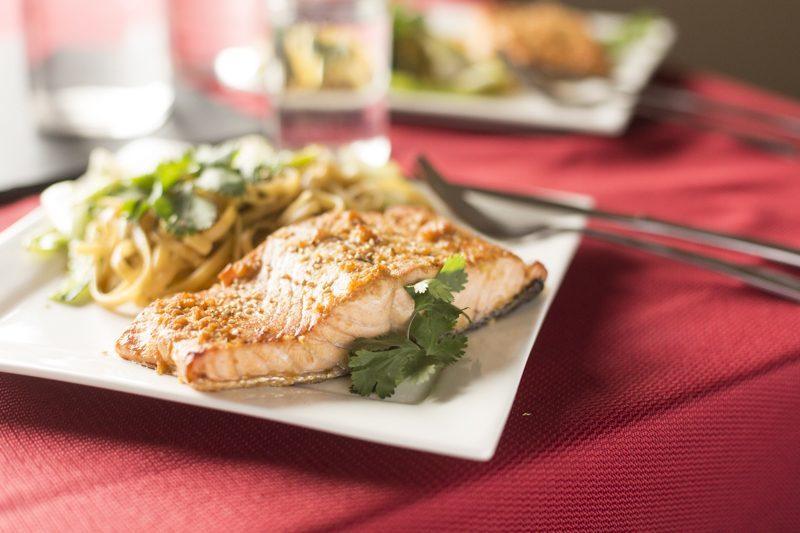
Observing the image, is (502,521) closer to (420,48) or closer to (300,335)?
(300,335)

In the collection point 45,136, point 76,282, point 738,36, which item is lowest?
point 738,36

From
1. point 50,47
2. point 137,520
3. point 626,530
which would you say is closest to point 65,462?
point 137,520

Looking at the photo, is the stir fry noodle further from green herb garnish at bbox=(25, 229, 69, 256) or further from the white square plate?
the white square plate

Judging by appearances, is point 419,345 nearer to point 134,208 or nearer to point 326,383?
point 326,383

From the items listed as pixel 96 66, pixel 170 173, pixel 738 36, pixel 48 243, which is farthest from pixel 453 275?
pixel 738 36

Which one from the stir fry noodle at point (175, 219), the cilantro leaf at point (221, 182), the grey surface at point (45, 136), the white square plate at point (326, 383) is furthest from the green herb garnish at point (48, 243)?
the grey surface at point (45, 136)
